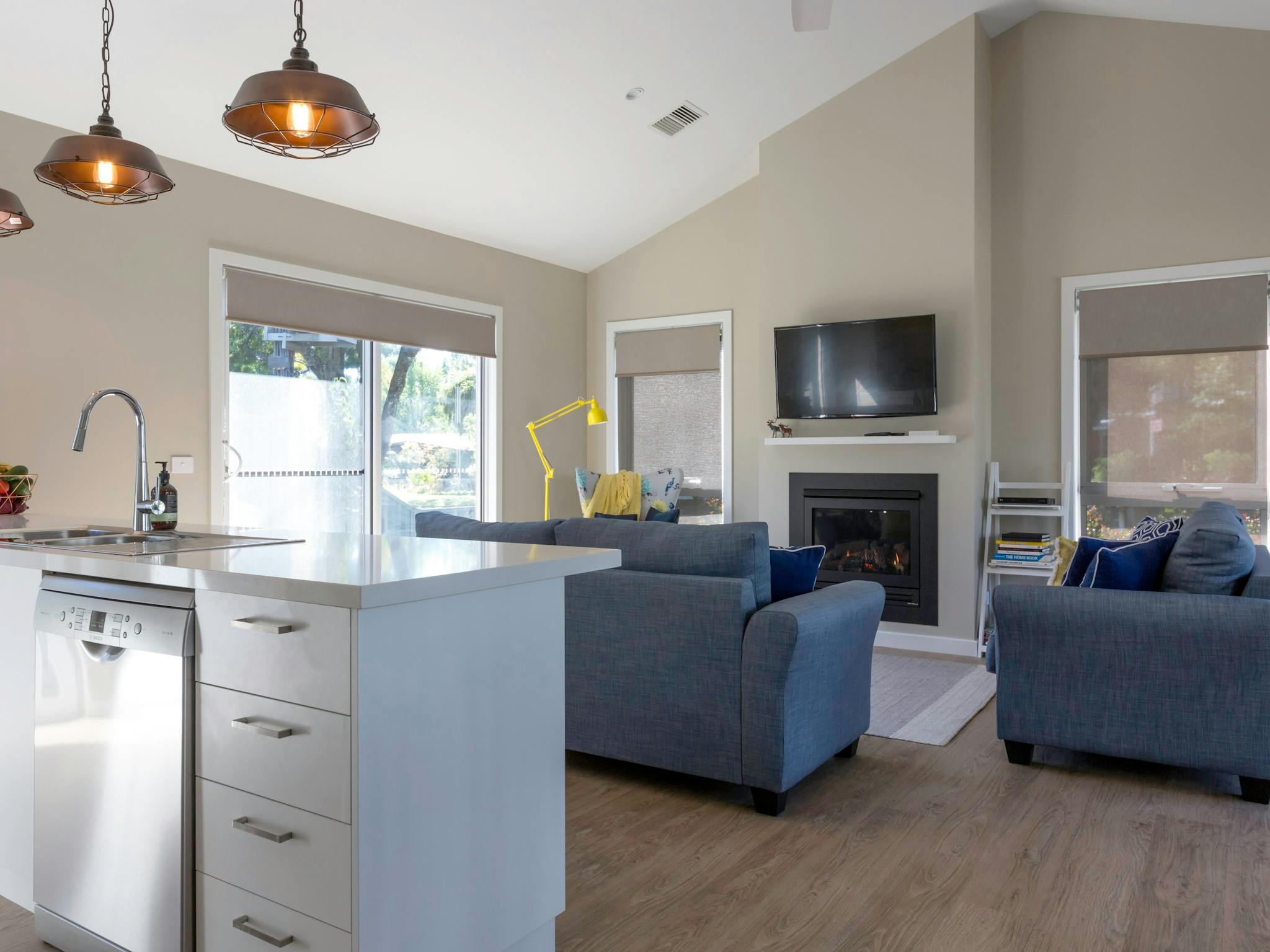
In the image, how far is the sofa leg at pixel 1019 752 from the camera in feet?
10.6

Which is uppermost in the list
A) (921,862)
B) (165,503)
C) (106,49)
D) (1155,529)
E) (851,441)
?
(106,49)

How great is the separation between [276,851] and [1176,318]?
17.7 feet

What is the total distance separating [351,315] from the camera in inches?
212

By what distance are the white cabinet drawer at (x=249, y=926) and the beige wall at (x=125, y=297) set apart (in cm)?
291

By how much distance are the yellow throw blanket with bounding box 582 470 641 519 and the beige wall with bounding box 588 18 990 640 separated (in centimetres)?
92

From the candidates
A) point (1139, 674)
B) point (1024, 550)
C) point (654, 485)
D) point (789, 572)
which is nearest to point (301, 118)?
point (789, 572)

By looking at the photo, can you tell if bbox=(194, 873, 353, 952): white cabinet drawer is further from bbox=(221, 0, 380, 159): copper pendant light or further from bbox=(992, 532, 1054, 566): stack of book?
bbox=(992, 532, 1054, 566): stack of book

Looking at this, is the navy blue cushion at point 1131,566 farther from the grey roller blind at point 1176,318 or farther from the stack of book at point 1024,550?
the grey roller blind at point 1176,318

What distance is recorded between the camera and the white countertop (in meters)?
1.50

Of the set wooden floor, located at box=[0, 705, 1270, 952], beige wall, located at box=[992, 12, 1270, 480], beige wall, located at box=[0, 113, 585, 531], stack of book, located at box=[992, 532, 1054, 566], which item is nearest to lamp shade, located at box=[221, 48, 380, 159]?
wooden floor, located at box=[0, 705, 1270, 952]

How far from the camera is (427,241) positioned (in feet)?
19.4

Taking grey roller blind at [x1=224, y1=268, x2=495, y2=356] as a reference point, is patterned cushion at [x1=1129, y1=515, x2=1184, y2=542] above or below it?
below

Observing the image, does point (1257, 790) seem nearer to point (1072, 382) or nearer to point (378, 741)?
point (378, 741)

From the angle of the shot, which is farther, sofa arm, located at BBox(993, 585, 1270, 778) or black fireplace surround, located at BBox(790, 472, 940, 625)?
black fireplace surround, located at BBox(790, 472, 940, 625)
